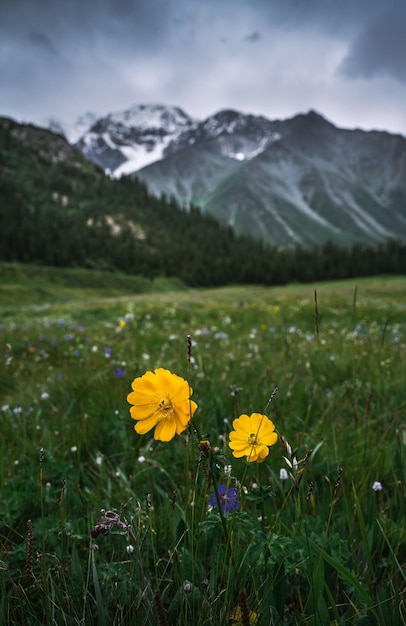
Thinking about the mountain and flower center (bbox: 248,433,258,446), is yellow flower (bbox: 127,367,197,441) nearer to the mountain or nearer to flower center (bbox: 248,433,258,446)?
flower center (bbox: 248,433,258,446)

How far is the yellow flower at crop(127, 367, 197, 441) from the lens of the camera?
112 centimetres

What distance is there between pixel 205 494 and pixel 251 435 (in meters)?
0.22

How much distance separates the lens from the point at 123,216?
18762 centimetres

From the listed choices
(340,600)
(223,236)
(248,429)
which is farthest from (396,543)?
(223,236)

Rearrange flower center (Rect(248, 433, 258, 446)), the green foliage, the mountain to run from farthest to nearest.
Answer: the mountain, the green foliage, flower center (Rect(248, 433, 258, 446))

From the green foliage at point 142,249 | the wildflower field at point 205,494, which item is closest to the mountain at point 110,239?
the green foliage at point 142,249

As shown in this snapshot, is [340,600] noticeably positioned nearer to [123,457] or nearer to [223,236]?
[123,457]

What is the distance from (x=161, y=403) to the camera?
1152mm

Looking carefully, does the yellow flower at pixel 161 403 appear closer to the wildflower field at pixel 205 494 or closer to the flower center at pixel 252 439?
the wildflower field at pixel 205 494

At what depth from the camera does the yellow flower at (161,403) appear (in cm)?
112

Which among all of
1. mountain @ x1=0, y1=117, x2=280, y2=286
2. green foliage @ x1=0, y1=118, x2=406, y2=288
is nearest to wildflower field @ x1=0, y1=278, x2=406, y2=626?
green foliage @ x1=0, y1=118, x2=406, y2=288

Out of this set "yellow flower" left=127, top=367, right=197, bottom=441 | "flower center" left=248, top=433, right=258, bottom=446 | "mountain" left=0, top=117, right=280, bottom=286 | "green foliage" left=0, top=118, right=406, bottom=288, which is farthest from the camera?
"mountain" left=0, top=117, right=280, bottom=286

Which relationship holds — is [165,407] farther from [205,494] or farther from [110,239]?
[110,239]

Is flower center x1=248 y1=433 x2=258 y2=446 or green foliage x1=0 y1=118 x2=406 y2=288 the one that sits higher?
green foliage x1=0 y1=118 x2=406 y2=288
